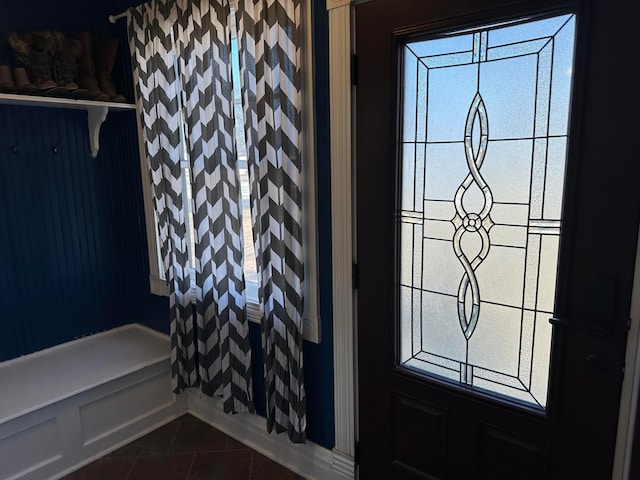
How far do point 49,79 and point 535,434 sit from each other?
2748 mm

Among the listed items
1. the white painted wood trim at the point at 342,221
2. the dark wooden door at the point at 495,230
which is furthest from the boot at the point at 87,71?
the dark wooden door at the point at 495,230

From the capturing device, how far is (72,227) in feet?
9.18

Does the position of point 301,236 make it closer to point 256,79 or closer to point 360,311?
point 360,311

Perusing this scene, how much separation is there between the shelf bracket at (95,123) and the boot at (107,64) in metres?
0.11

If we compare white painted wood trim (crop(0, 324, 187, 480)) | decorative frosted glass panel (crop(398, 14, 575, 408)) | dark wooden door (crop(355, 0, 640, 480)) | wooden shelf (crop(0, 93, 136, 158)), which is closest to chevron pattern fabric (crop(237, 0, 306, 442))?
dark wooden door (crop(355, 0, 640, 480))

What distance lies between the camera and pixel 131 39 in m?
2.53

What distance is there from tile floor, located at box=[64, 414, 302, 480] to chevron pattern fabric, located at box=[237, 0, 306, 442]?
1.16ft

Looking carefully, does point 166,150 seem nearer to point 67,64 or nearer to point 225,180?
point 225,180

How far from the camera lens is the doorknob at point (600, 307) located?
1356mm

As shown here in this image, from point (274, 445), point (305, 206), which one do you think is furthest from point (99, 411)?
point (305, 206)

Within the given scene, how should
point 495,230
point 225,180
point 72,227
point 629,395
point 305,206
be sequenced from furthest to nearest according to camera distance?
point 72,227 < point 225,180 < point 305,206 < point 495,230 < point 629,395

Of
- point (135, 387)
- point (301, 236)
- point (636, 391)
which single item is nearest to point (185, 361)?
point (135, 387)

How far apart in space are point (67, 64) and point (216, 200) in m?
1.14

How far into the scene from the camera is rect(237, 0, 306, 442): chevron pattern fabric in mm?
1875
